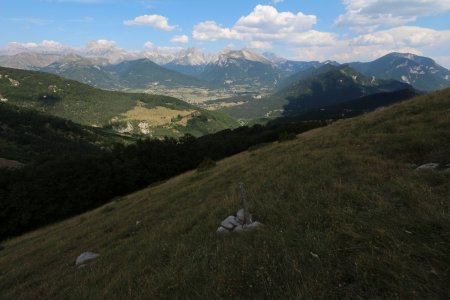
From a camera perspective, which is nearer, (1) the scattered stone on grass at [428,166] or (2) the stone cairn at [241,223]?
(2) the stone cairn at [241,223]

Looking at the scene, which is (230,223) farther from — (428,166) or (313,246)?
(428,166)

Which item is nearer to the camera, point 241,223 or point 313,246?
point 313,246

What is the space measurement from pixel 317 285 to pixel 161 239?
744cm

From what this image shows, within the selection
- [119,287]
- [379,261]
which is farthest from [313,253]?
[119,287]

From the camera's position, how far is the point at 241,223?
1111 centimetres

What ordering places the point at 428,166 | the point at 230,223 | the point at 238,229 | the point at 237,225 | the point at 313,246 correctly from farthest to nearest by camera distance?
the point at 428,166 < the point at 230,223 < the point at 237,225 < the point at 238,229 < the point at 313,246

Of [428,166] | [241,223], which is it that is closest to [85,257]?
[241,223]

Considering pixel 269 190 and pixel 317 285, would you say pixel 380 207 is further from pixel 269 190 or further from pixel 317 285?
pixel 269 190

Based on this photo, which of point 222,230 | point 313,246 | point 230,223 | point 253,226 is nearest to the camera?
point 313,246

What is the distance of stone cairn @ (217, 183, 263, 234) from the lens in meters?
10.5

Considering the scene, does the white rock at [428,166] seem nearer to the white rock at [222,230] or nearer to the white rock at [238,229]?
the white rock at [238,229]

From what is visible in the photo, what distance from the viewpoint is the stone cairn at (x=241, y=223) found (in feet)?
34.3

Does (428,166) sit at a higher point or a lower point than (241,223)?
higher

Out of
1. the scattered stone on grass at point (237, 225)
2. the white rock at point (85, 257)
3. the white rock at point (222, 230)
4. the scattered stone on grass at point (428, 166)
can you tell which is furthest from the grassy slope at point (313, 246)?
the white rock at point (85, 257)
